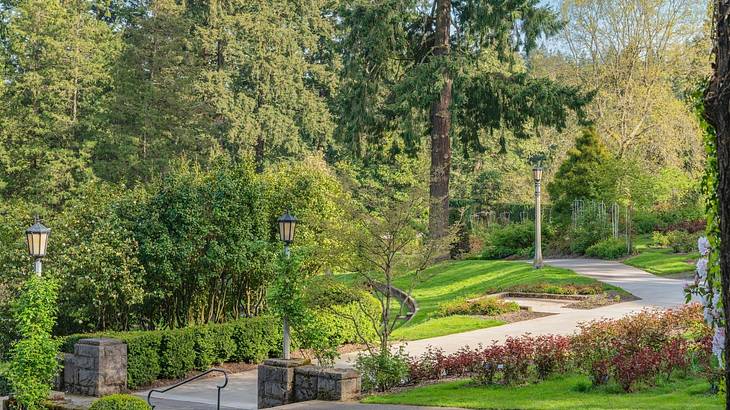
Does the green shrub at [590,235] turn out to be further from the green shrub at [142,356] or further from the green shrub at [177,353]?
the green shrub at [142,356]

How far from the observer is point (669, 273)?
25.4 m

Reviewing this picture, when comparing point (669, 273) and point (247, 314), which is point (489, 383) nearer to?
point (247, 314)

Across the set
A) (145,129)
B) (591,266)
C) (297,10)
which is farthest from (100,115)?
(591,266)

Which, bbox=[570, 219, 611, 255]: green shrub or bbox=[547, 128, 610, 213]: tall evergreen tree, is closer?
bbox=[570, 219, 611, 255]: green shrub

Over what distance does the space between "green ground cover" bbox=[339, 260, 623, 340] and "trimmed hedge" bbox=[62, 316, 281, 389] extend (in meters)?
2.10

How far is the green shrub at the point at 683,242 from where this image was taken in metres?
28.9

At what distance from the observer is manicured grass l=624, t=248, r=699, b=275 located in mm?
25734

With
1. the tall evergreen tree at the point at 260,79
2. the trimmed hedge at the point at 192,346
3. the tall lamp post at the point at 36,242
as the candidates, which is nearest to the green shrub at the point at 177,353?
the trimmed hedge at the point at 192,346

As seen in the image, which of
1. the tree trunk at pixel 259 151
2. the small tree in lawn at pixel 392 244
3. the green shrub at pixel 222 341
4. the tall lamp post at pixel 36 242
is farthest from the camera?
the tree trunk at pixel 259 151

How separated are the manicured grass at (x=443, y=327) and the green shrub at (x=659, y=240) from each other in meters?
13.8

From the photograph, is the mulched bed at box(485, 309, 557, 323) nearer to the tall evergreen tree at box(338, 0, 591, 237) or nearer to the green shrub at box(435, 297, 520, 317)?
the green shrub at box(435, 297, 520, 317)

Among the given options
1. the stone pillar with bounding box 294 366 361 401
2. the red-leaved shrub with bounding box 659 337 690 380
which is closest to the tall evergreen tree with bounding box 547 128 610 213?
the red-leaved shrub with bounding box 659 337 690 380

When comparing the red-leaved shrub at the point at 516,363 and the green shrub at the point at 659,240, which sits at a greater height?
the green shrub at the point at 659,240

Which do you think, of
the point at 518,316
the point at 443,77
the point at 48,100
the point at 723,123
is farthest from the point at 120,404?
the point at 48,100
